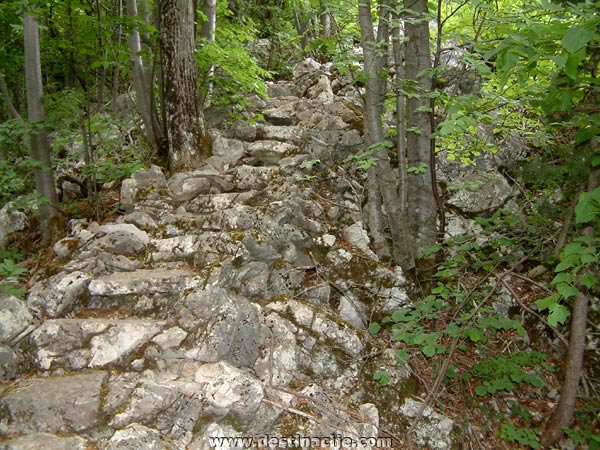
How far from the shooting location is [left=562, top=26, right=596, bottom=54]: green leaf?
5.28 feet

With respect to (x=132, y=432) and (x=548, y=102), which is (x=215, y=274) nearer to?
(x=132, y=432)

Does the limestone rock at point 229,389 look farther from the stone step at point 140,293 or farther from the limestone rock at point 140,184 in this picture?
the limestone rock at point 140,184

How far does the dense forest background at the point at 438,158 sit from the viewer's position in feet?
9.57

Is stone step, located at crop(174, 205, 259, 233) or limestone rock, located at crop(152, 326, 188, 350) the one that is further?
stone step, located at crop(174, 205, 259, 233)

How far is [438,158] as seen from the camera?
17.4 feet

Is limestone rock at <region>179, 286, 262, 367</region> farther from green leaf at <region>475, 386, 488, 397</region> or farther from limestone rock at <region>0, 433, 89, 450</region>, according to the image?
green leaf at <region>475, 386, 488, 397</region>

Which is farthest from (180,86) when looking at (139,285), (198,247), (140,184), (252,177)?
(139,285)

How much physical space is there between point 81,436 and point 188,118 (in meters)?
4.08

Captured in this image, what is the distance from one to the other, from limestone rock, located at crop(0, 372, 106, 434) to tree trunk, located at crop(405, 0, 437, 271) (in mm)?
3288

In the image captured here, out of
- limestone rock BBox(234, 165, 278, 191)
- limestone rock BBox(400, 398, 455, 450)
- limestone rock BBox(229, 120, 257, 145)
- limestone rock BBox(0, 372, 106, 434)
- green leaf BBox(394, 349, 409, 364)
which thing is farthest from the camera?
limestone rock BBox(229, 120, 257, 145)

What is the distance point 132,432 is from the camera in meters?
2.48

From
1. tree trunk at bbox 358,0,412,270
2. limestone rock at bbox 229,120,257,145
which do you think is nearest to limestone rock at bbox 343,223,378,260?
tree trunk at bbox 358,0,412,270

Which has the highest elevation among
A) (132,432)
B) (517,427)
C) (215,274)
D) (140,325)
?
→ (215,274)

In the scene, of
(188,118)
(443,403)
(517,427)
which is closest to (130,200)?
(188,118)
